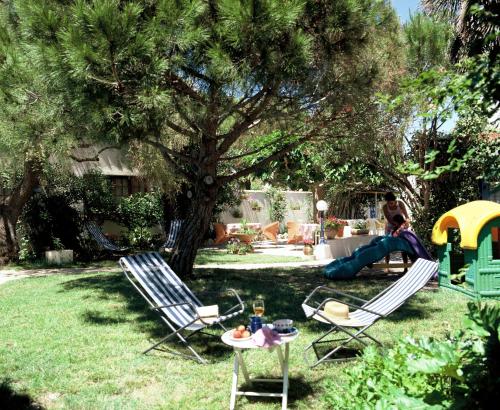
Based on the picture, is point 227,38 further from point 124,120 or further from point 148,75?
point 124,120

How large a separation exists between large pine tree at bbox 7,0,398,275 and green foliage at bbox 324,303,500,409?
4461mm

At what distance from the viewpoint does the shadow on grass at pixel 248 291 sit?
638 cm

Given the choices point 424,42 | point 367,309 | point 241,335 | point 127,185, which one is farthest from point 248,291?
point 127,185

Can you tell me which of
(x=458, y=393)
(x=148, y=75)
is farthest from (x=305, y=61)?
(x=458, y=393)

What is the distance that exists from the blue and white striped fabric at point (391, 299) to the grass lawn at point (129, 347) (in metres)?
0.37

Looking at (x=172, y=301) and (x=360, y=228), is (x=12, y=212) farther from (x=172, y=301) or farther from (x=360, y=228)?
(x=360, y=228)

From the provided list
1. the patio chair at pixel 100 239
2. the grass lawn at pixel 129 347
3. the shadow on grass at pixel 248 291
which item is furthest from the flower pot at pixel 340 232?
the patio chair at pixel 100 239

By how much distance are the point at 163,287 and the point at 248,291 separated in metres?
A: 2.82

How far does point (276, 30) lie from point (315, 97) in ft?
6.85

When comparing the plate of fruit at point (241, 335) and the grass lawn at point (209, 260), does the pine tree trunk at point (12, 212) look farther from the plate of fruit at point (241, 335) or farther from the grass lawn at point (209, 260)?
the plate of fruit at point (241, 335)

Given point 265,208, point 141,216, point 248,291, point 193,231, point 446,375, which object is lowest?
point 248,291

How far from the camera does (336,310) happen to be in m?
5.07

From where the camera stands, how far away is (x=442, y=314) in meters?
6.55

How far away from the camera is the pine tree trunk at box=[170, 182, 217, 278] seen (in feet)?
31.0
